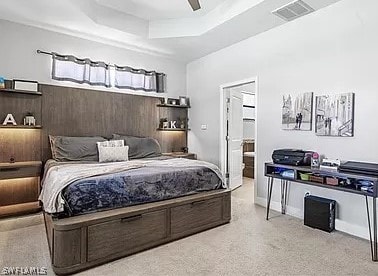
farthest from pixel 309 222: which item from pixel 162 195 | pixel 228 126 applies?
pixel 228 126

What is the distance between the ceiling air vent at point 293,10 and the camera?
10.8ft

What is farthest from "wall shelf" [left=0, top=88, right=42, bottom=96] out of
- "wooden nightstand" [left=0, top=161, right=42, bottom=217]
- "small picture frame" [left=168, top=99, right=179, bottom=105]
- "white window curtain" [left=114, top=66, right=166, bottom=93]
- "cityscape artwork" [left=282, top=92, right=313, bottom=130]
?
"cityscape artwork" [left=282, top=92, right=313, bottom=130]

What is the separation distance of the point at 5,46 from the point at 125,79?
6.37 feet

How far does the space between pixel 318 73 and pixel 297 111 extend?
1.90 ft

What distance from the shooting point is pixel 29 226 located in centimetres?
328

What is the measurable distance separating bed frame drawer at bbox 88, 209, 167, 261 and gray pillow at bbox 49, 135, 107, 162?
1.81 meters

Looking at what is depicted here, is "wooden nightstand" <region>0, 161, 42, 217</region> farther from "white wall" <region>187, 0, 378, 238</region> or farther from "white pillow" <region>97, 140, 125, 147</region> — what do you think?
"white wall" <region>187, 0, 378, 238</region>

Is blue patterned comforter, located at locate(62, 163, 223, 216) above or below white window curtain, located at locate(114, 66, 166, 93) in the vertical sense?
below

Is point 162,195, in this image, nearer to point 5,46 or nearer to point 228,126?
point 228,126

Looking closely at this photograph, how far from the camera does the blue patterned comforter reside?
2.37 m

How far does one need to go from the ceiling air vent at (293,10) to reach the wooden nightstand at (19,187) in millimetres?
4111

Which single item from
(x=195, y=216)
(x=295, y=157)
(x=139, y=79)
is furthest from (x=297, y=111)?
(x=139, y=79)

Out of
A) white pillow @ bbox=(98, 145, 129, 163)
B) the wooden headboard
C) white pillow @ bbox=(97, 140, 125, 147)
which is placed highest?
the wooden headboard

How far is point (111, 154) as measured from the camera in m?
3.95
